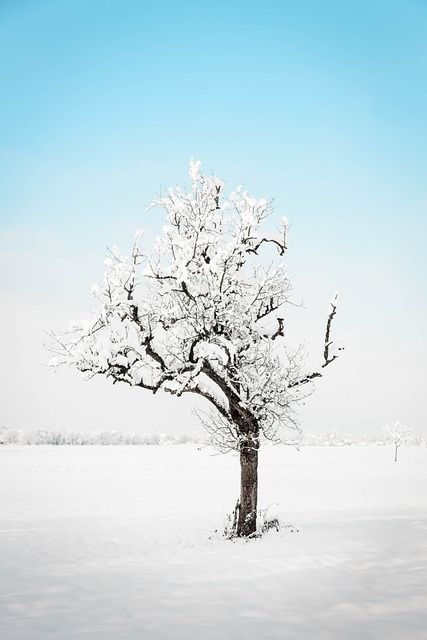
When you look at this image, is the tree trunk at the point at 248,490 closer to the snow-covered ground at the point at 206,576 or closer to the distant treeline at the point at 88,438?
the snow-covered ground at the point at 206,576

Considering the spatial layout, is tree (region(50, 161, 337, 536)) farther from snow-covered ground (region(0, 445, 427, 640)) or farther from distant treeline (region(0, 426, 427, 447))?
distant treeline (region(0, 426, 427, 447))

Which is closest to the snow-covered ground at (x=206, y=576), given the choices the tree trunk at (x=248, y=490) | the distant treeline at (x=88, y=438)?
the tree trunk at (x=248, y=490)

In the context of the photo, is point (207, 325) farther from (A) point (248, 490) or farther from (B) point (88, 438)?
(B) point (88, 438)

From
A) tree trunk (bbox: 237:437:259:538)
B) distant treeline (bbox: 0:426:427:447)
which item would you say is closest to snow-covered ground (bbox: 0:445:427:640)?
tree trunk (bbox: 237:437:259:538)

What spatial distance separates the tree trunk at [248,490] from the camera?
13148mm

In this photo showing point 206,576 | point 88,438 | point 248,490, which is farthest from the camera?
point 88,438

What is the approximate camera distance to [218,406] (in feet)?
44.6

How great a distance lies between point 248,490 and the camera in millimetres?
13328

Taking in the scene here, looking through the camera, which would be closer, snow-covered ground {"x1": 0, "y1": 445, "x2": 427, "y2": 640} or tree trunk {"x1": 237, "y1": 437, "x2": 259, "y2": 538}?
snow-covered ground {"x1": 0, "y1": 445, "x2": 427, "y2": 640}

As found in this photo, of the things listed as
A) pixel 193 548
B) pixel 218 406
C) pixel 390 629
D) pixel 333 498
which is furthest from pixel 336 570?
pixel 333 498

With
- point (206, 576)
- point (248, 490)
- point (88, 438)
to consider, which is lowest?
point (88, 438)

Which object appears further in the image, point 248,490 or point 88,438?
point 88,438

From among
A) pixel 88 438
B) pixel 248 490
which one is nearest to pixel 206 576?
pixel 248 490

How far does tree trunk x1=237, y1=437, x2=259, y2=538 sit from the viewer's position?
13.1m
